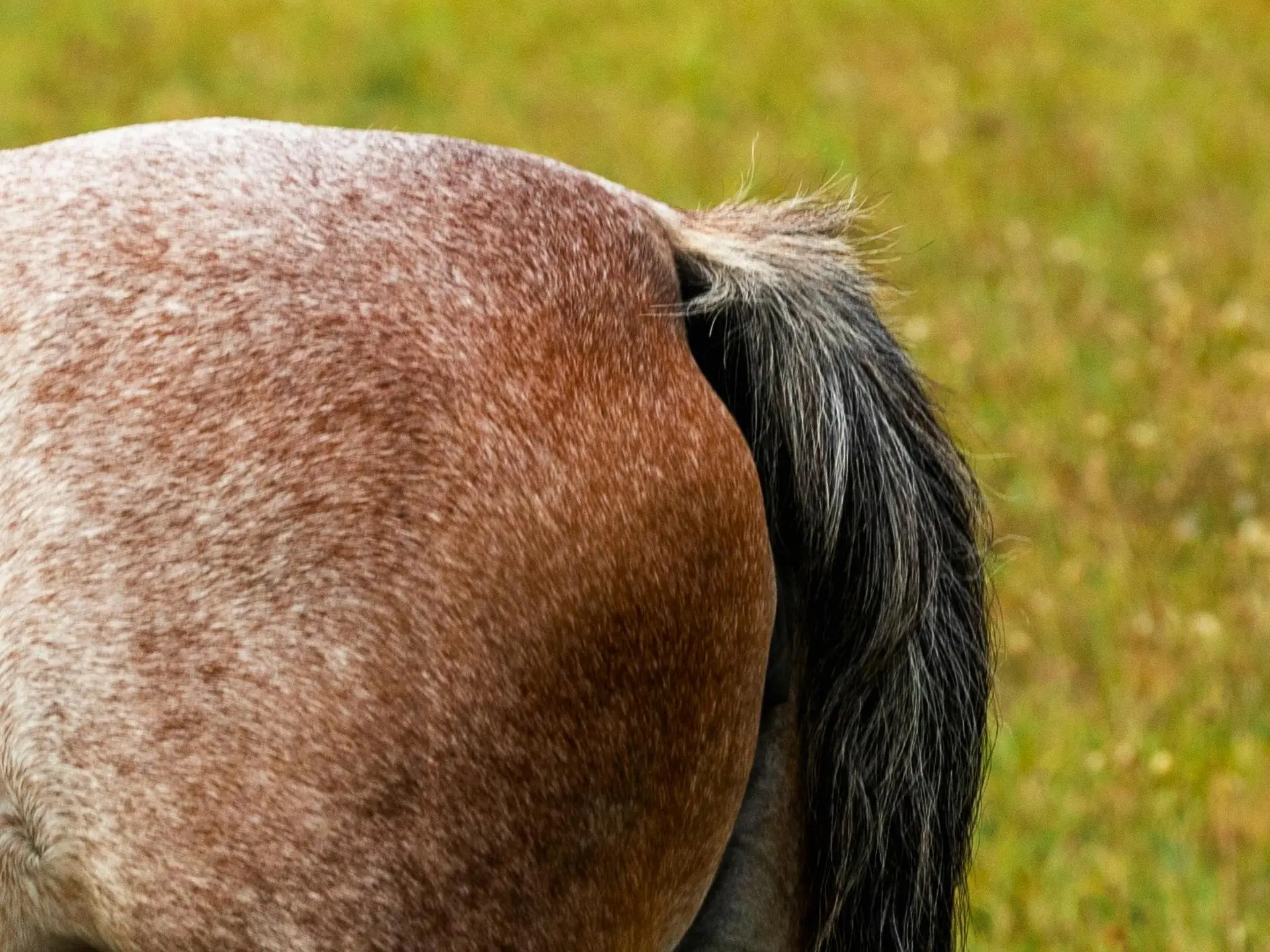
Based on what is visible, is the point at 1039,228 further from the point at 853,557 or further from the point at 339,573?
the point at 339,573

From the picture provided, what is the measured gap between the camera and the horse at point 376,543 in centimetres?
163

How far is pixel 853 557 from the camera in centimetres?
198

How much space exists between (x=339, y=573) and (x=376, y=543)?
43 millimetres

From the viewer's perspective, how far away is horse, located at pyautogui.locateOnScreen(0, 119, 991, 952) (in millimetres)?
1626

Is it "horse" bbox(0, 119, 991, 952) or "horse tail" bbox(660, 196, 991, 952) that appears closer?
"horse" bbox(0, 119, 991, 952)

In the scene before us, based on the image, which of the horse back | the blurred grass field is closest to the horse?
the horse back

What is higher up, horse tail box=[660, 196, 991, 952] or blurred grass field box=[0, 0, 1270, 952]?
blurred grass field box=[0, 0, 1270, 952]

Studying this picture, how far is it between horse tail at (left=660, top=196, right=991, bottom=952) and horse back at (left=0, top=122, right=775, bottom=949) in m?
0.15

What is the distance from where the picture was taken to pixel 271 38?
341 inches

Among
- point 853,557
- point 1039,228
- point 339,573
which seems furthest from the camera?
point 1039,228

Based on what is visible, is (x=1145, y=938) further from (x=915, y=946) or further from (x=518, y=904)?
(x=518, y=904)

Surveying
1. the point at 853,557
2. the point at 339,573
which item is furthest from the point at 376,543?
the point at 853,557

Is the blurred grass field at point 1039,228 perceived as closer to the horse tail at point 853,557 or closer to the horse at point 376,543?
the horse tail at point 853,557

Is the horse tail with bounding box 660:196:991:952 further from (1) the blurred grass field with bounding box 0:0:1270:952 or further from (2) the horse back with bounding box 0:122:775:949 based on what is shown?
(1) the blurred grass field with bounding box 0:0:1270:952
